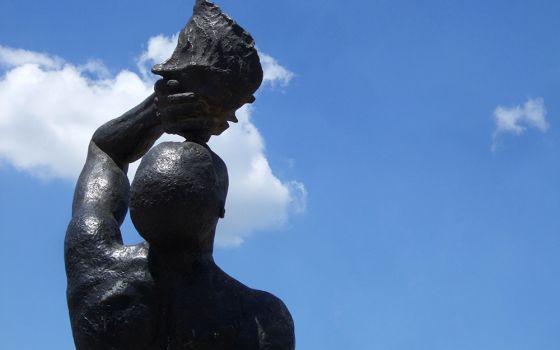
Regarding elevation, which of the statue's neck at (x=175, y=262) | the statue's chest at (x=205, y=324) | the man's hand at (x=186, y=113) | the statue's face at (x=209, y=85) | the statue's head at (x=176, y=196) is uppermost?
the statue's face at (x=209, y=85)

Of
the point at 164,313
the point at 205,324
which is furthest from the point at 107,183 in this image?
the point at 205,324

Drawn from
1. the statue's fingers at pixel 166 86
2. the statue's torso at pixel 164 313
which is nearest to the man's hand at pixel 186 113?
the statue's fingers at pixel 166 86

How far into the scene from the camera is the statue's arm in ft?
14.7

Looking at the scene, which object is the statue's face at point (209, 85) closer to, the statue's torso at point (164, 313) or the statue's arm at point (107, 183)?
the statue's arm at point (107, 183)

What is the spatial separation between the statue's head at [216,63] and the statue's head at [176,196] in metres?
0.33

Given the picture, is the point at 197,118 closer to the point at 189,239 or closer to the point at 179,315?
the point at 189,239

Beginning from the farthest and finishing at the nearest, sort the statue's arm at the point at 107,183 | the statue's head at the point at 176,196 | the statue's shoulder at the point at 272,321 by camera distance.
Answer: the statue's arm at the point at 107,183
the statue's shoulder at the point at 272,321
the statue's head at the point at 176,196

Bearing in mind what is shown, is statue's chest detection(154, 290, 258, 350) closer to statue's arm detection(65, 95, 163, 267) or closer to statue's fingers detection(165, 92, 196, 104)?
statue's arm detection(65, 95, 163, 267)

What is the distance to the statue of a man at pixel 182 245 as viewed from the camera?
425cm

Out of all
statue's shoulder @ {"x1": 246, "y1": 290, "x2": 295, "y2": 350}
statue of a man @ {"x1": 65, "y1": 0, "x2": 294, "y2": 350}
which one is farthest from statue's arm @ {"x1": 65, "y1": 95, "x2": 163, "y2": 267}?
statue's shoulder @ {"x1": 246, "y1": 290, "x2": 295, "y2": 350}

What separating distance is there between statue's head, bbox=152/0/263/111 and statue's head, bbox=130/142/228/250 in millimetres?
331

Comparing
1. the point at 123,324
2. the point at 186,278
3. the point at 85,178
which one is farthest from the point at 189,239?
the point at 85,178

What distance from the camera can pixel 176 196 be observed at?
13.8 feet

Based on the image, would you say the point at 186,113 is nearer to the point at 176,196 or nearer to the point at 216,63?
the point at 216,63
